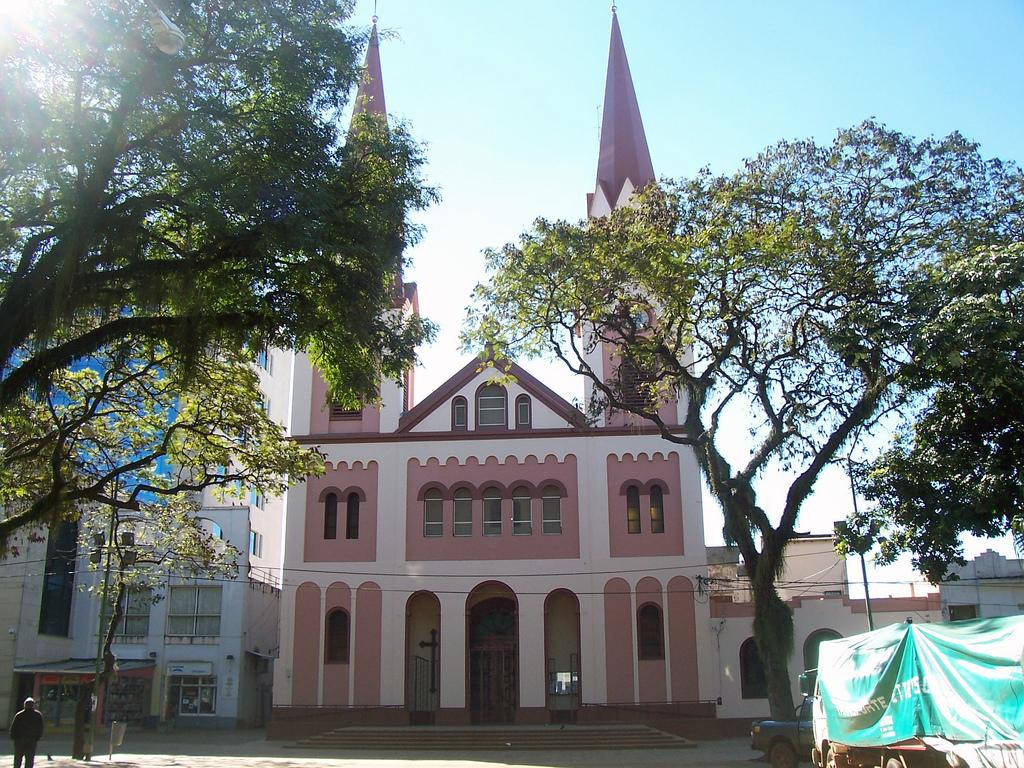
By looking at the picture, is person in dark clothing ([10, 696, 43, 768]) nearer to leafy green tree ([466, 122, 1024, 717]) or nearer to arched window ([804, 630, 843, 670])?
leafy green tree ([466, 122, 1024, 717])

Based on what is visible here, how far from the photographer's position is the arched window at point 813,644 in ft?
100

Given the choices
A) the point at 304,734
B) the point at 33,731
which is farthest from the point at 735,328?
the point at 304,734

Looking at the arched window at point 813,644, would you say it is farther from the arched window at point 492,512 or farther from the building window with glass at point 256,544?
the building window with glass at point 256,544

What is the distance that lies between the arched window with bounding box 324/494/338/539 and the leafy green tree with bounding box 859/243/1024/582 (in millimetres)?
20455

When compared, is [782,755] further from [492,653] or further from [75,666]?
[75,666]

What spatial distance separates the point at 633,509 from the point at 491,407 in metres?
5.92

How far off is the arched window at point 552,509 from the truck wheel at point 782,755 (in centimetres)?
1314

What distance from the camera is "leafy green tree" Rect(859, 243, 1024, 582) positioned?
540 inches

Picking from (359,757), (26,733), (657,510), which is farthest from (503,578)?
(26,733)

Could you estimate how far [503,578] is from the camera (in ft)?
104

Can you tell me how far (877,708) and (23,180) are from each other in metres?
13.6

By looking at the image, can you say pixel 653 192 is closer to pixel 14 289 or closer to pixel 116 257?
pixel 116 257

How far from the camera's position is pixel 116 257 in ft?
45.1

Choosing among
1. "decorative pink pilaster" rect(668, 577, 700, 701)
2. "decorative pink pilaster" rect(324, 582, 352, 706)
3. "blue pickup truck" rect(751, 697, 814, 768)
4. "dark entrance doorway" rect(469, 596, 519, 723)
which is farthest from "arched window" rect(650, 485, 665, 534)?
"blue pickup truck" rect(751, 697, 814, 768)
